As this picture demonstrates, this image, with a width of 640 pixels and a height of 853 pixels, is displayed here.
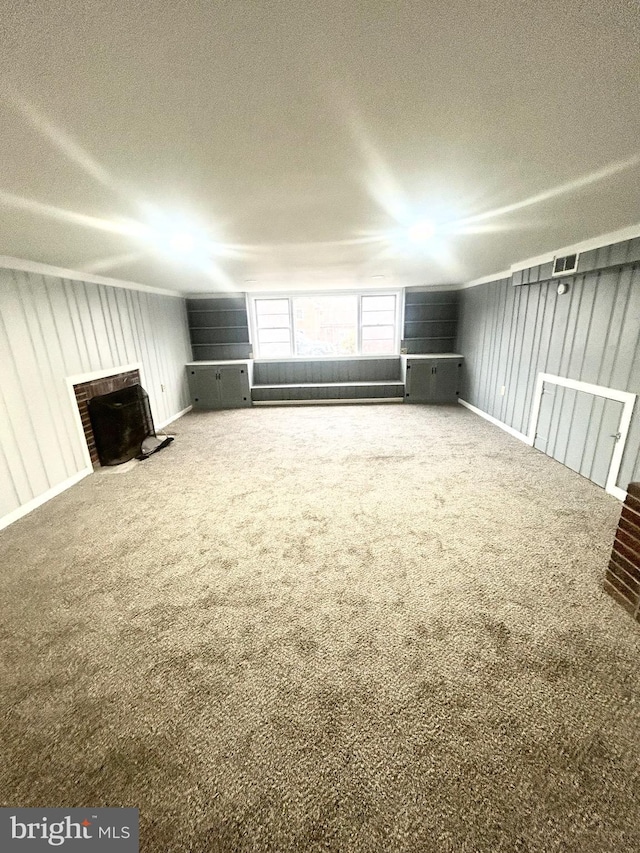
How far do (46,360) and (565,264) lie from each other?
526 centimetres

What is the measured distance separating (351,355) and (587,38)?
6.25 meters

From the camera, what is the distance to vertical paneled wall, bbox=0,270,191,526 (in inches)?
110

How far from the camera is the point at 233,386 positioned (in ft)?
21.2

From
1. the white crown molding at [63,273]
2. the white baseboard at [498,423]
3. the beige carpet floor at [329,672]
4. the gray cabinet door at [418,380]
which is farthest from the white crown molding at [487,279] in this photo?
the white crown molding at [63,273]

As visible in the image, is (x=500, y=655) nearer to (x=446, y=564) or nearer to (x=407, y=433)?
(x=446, y=564)

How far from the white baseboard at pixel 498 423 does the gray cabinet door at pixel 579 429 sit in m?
0.22

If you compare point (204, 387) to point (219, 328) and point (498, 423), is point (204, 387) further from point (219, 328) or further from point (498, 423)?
point (498, 423)

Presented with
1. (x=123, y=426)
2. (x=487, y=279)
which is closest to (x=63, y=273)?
(x=123, y=426)

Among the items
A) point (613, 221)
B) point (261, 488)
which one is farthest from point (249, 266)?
point (613, 221)

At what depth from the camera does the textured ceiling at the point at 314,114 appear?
0.79 metres

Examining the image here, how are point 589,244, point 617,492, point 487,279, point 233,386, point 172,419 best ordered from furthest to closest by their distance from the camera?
point 233,386, point 172,419, point 487,279, point 589,244, point 617,492

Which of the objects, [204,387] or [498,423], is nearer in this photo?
[498,423]

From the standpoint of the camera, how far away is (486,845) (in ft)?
3.29

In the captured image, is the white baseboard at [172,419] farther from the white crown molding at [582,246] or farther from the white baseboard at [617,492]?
the white baseboard at [617,492]
